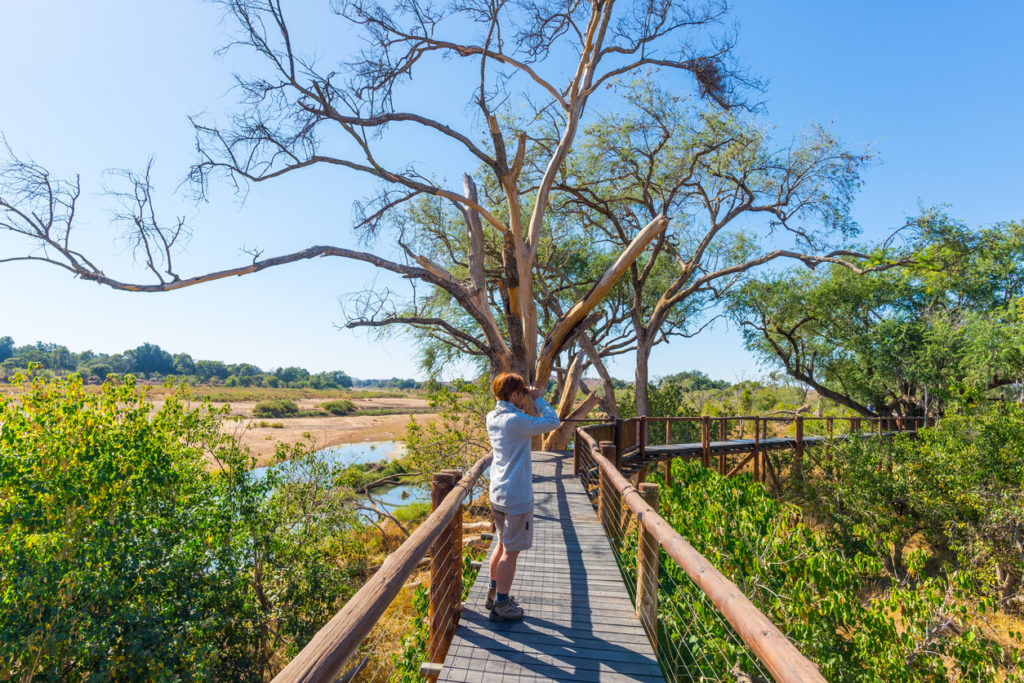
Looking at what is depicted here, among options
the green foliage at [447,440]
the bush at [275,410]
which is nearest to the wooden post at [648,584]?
the green foliage at [447,440]

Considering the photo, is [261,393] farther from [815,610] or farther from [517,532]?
[517,532]

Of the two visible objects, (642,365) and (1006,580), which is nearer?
(1006,580)

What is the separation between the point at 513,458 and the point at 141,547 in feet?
22.0

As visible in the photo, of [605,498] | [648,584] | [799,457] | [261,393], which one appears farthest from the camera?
[261,393]

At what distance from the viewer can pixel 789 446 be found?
15.0 meters

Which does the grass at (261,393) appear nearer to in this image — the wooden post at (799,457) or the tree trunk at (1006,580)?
the wooden post at (799,457)

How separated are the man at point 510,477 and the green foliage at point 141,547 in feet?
17.8

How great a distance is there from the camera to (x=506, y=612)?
3.51m

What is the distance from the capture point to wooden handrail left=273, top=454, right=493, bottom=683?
4.53 feet

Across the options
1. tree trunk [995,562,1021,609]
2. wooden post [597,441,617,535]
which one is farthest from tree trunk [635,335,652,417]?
wooden post [597,441,617,535]

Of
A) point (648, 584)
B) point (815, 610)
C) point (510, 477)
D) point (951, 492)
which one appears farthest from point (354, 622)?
point (951, 492)

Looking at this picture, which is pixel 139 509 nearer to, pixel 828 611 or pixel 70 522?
pixel 70 522

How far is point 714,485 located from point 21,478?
984 cm

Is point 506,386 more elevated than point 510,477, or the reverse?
point 506,386
